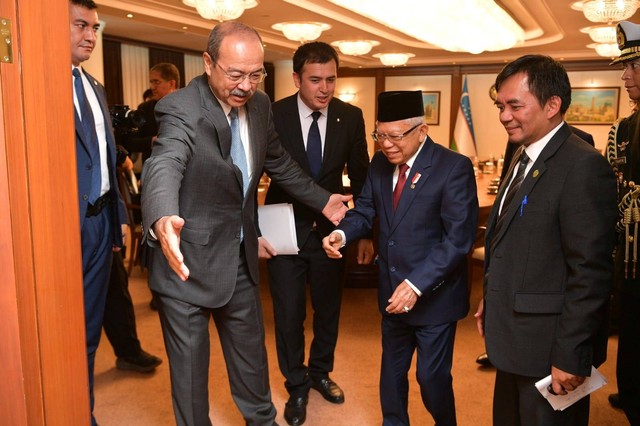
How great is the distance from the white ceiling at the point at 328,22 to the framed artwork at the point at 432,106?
181 cm

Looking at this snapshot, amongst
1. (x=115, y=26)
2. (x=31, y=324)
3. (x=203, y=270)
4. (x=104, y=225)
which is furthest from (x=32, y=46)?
(x=115, y=26)

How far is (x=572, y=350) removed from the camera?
5.38 ft

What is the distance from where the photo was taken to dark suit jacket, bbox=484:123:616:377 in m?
1.61

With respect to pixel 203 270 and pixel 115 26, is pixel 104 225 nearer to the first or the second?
pixel 203 270

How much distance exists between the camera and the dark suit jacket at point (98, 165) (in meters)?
2.21

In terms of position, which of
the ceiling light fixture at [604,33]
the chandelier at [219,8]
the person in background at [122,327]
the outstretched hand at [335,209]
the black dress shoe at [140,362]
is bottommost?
the black dress shoe at [140,362]

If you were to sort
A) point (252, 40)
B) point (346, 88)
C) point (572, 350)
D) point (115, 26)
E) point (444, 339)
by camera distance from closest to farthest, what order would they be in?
point (572, 350), point (252, 40), point (444, 339), point (115, 26), point (346, 88)

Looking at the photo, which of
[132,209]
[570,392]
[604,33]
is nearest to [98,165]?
[570,392]

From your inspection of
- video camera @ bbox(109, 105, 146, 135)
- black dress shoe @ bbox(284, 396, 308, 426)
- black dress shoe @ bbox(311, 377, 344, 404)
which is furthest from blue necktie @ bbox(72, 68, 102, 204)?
black dress shoe @ bbox(311, 377, 344, 404)

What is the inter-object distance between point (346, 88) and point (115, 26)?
692 centimetres

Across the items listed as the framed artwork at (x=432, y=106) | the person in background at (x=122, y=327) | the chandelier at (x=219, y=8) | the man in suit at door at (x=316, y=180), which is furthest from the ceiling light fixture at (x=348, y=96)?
the man in suit at door at (x=316, y=180)

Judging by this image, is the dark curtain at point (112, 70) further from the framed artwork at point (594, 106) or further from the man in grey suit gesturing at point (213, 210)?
the framed artwork at point (594, 106)

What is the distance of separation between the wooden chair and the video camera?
2.19m

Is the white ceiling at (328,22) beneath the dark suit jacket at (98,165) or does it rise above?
above
